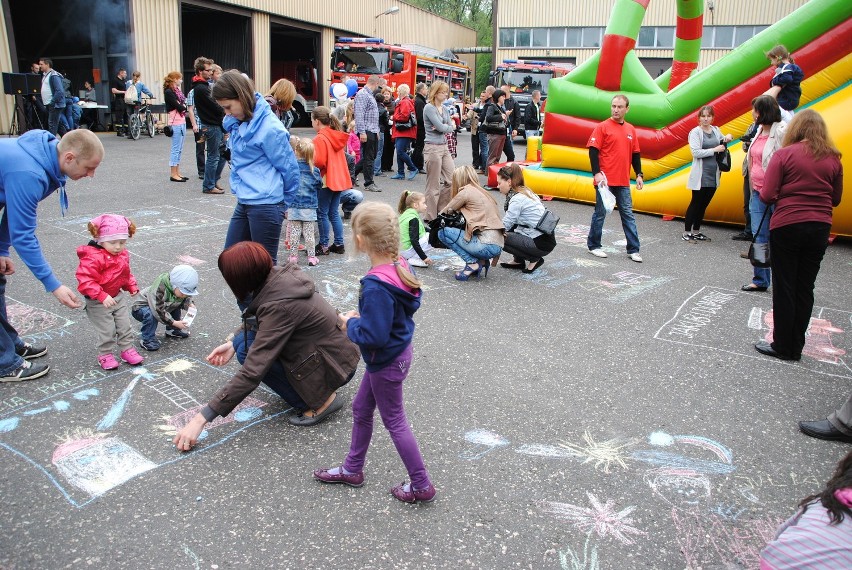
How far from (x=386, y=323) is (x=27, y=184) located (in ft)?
6.88

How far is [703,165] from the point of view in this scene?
26.3 feet

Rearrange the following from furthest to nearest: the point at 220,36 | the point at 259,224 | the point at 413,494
Result: the point at 220,36 < the point at 259,224 < the point at 413,494

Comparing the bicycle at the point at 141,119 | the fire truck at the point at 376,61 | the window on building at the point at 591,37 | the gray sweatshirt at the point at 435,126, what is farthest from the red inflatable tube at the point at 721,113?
the window on building at the point at 591,37

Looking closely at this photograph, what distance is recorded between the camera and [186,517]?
261cm

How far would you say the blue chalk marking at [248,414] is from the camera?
3406 millimetres

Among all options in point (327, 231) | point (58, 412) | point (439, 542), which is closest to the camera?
point (439, 542)

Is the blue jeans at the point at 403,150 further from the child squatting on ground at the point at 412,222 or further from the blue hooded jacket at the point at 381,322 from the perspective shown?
the blue hooded jacket at the point at 381,322

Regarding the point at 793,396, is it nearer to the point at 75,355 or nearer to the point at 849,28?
the point at 75,355

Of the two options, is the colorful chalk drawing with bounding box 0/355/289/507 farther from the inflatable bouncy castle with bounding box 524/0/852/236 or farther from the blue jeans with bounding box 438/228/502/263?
the inflatable bouncy castle with bounding box 524/0/852/236

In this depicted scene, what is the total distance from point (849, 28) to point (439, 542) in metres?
8.25

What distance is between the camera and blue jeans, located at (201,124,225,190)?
945 cm

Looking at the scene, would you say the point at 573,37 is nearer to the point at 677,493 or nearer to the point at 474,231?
the point at 474,231

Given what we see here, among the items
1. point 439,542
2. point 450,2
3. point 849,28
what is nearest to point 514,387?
point 439,542

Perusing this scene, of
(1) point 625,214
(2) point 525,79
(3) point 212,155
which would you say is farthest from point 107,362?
(2) point 525,79
